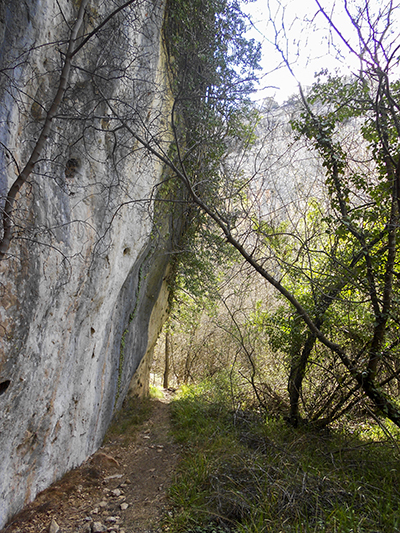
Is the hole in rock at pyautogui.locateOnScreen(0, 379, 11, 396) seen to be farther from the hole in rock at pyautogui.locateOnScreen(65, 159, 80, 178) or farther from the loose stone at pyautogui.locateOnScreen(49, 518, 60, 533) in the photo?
the hole in rock at pyautogui.locateOnScreen(65, 159, 80, 178)

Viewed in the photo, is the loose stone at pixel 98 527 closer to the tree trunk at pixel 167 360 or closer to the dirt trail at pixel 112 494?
the dirt trail at pixel 112 494

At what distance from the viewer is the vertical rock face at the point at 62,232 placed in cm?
306

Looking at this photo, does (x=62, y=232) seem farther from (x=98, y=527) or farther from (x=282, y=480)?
(x=282, y=480)

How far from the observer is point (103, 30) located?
4.06m

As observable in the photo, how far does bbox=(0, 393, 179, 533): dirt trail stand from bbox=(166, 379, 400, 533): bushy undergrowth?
0.89 feet

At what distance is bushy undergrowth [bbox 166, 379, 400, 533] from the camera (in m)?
3.21

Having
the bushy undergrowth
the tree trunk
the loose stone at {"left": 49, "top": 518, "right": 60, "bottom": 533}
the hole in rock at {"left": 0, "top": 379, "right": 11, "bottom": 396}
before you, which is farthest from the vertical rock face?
the tree trunk

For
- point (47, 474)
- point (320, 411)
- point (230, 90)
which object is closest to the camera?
point (47, 474)

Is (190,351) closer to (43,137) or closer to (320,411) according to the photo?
(320,411)

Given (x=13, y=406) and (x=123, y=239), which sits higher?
(x=123, y=239)

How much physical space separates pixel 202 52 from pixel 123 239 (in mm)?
3934

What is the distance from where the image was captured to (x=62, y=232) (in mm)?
3684

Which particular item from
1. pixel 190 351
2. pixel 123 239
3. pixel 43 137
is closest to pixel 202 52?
pixel 123 239

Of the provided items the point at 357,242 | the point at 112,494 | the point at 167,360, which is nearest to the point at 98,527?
the point at 112,494
